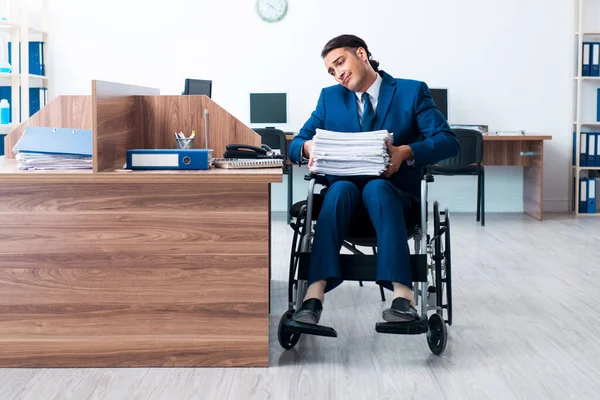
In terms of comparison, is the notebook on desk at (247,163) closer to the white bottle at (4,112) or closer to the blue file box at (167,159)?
the blue file box at (167,159)

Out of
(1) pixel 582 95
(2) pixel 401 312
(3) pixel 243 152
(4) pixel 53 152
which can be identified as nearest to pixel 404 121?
(3) pixel 243 152

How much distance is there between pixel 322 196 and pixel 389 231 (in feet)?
1.26

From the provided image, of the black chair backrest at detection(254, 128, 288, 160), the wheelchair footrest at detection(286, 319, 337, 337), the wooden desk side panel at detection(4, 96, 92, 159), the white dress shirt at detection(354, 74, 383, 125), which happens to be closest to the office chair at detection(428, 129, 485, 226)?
the black chair backrest at detection(254, 128, 288, 160)

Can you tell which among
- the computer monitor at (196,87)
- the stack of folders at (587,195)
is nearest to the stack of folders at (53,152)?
the computer monitor at (196,87)

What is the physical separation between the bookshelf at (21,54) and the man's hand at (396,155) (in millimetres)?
3976

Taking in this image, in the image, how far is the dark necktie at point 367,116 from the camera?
2895 mm

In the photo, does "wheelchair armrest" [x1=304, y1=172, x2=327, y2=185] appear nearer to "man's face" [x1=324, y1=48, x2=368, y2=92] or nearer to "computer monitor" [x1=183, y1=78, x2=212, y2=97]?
"man's face" [x1=324, y1=48, x2=368, y2=92]

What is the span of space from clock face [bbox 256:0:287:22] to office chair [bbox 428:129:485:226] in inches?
69.4

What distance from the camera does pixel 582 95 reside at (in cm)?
668

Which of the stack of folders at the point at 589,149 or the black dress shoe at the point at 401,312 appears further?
the stack of folders at the point at 589,149

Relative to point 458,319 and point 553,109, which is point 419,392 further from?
point 553,109

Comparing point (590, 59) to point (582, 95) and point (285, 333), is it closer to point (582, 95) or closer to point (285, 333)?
point (582, 95)

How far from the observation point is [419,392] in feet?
7.52

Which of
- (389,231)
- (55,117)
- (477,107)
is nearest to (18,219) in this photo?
(55,117)
